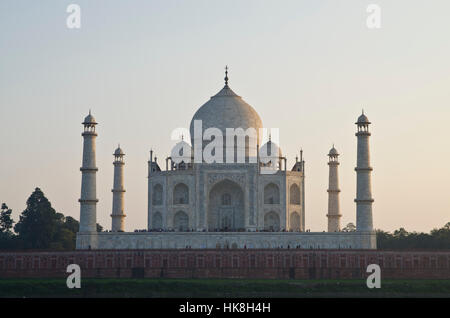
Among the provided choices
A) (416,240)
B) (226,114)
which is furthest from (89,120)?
(416,240)

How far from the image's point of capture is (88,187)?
2596 inches

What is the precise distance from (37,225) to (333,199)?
1950 centimetres

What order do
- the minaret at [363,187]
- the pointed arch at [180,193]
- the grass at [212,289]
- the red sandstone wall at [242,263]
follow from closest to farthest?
1. the grass at [212,289]
2. the red sandstone wall at [242,263]
3. the minaret at [363,187]
4. the pointed arch at [180,193]

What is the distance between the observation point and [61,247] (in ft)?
249

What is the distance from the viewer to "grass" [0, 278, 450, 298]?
55.2 m

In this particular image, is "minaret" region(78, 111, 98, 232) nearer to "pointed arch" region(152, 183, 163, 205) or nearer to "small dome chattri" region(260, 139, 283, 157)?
"pointed arch" region(152, 183, 163, 205)

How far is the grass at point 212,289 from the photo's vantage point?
55250 mm

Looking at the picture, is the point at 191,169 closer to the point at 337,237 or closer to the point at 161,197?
the point at 161,197

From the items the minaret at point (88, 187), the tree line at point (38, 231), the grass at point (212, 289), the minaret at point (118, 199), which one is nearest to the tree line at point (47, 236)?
the tree line at point (38, 231)

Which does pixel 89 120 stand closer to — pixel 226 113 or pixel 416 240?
pixel 226 113

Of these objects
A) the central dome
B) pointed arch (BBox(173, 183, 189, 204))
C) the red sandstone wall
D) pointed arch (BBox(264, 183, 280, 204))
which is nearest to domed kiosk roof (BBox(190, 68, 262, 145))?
the central dome

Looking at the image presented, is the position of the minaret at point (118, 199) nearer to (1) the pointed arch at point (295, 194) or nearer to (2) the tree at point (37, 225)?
(2) the tree at point (37, 225)

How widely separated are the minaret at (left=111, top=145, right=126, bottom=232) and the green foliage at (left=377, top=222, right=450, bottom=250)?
1785 cm

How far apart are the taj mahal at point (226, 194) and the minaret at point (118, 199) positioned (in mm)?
64
